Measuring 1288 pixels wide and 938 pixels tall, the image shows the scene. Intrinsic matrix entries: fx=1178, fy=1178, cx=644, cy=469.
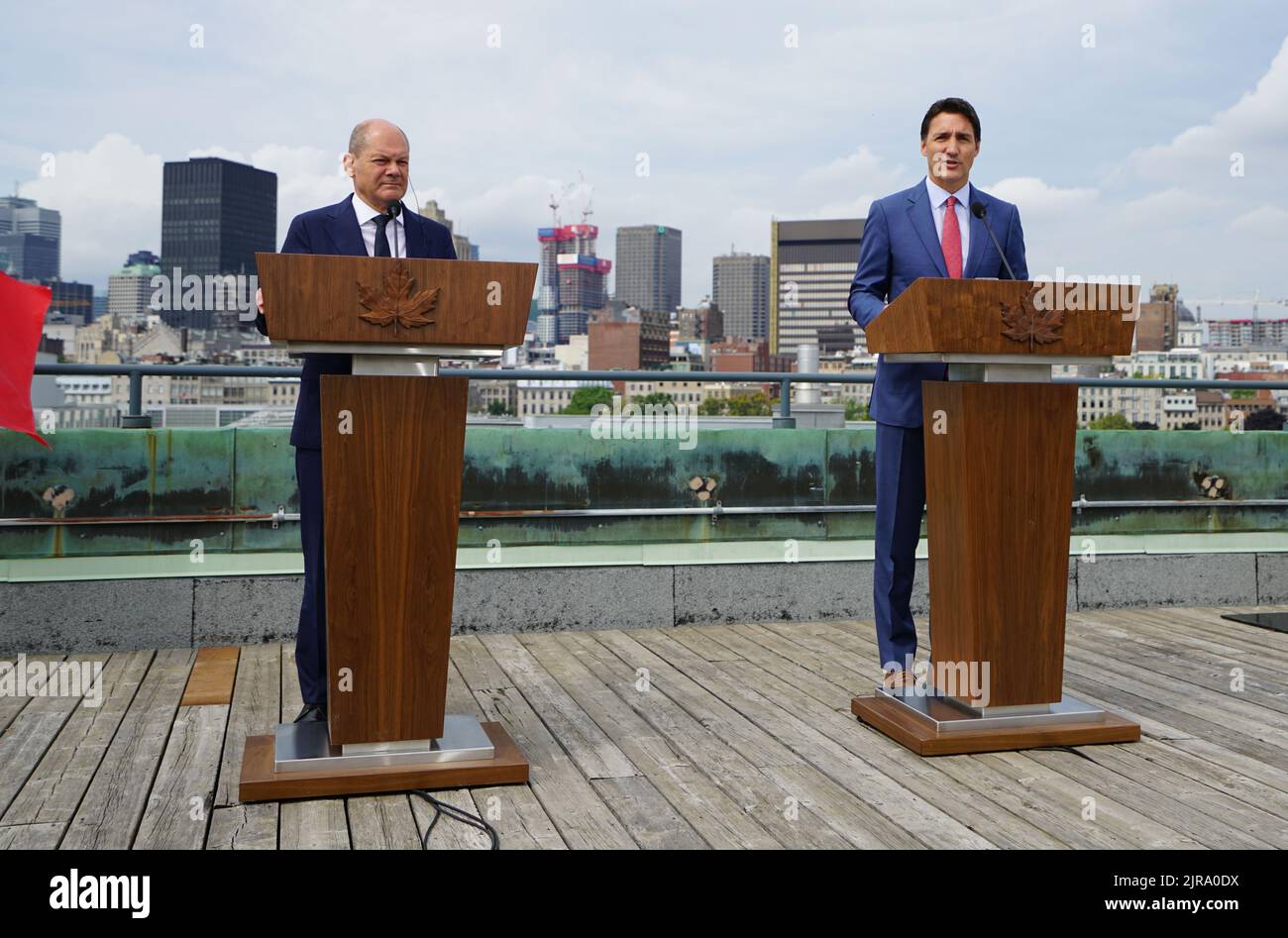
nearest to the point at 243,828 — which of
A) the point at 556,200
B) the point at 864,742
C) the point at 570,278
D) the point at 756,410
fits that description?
the point at 864,742

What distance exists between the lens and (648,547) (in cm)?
495

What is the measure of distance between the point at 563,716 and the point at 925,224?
1783 millimetres

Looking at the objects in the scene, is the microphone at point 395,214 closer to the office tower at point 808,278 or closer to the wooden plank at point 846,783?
the wooden plank at point 846,783

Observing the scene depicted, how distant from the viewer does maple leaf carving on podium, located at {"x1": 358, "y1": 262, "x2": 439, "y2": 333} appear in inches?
102

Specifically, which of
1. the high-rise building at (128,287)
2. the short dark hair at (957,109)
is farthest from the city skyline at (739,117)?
the high-rise building at (128,287)

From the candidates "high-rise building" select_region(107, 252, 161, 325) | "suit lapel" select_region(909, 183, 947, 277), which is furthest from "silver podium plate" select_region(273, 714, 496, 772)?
"high-rise building" select_region(107, 252, 161, 325)

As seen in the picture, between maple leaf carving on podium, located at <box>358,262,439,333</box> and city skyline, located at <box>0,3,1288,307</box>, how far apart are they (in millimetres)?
449

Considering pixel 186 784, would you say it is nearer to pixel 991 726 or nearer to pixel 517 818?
pixel 517 818

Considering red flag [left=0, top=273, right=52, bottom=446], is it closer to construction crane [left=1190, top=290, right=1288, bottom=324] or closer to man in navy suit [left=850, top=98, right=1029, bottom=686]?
man in navy suit [left=850, top=98, right=1029, bottom=686]

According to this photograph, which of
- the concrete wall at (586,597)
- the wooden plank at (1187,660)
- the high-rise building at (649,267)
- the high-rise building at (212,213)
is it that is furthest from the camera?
the high-rise building at (649,267)

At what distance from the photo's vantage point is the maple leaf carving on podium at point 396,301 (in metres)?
2.60

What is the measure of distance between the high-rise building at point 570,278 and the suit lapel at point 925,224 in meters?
161

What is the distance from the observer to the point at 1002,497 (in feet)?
10.1
